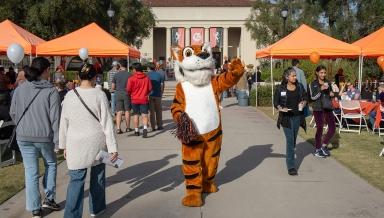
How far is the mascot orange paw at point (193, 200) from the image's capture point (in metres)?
5.99

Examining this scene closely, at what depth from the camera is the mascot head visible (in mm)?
6270

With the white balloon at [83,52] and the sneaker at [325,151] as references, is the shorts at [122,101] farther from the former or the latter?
the sneaker at [325,151]

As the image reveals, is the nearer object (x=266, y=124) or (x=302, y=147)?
(x=302, y=147)

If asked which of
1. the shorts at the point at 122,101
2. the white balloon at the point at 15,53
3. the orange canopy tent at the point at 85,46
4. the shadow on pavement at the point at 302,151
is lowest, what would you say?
the shadow on pavement at the point at 302,151

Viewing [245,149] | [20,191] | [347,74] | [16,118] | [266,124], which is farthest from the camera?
[347,74]

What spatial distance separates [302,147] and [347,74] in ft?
53.0

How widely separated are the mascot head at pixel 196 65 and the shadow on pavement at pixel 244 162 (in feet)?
5.63

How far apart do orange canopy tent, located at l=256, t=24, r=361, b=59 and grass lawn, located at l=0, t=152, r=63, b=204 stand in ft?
32.0

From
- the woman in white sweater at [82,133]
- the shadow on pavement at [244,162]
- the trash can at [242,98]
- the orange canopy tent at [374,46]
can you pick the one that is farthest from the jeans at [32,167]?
the trash can at [242,98]

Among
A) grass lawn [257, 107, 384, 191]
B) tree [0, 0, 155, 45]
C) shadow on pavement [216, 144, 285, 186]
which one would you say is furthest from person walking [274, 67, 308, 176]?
tree [0, 0, 155, 45]

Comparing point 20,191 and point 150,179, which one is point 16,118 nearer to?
point 20,191

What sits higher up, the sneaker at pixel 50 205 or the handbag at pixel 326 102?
the handbag at pixel 326 102

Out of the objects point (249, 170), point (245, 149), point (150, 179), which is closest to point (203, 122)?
point (150, 179)

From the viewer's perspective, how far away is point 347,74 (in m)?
25.3
